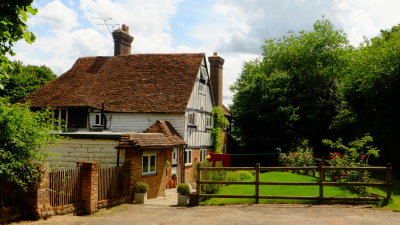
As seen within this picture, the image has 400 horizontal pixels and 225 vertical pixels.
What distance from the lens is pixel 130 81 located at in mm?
27953

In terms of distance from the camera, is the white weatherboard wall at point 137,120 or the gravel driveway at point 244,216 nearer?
the gravel driveway at point 244,216

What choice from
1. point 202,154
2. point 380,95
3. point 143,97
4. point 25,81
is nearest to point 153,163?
point 143,97

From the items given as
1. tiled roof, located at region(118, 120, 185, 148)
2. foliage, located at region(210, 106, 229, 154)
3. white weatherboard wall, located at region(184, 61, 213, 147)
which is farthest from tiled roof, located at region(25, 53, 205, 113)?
foliage, located at region(210, 106, 229, 154)

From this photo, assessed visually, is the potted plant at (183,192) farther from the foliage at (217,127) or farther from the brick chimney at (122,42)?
the brick chimney at (122,42)

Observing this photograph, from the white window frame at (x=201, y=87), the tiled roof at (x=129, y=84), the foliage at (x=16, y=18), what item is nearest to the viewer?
the foliage at (x=16, y=18)

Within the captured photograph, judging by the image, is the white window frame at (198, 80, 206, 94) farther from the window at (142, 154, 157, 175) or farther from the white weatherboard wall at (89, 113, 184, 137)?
the window at (142, 154, 157, 175)

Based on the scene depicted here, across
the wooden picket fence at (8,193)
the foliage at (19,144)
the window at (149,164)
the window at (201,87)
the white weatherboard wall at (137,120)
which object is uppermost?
the window at (201,87)

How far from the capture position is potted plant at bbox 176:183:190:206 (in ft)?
47.3

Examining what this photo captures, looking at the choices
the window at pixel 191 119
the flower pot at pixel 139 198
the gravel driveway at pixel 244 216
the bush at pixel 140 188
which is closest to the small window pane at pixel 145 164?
the bush at pixel 140 188

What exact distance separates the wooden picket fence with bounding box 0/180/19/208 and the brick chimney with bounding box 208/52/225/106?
71.3 ft

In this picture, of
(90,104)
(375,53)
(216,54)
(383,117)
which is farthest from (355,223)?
(216,54)

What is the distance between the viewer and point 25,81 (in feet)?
128

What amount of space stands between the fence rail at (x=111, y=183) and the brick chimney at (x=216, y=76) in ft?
54.7

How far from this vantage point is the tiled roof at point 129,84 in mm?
25734
